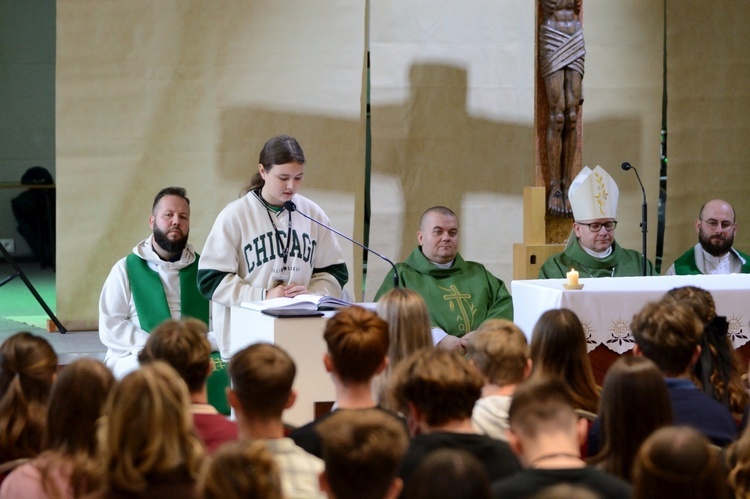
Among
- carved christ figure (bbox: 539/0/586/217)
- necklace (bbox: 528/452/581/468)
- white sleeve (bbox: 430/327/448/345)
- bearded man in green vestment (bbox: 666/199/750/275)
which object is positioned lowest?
white sleeve (bbox: 430/327/448/345)

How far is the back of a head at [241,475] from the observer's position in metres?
1.81

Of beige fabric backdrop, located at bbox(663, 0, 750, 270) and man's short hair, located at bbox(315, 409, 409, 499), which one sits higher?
beige fabric backdrop, located at bbox(663, 0, 750, 270)

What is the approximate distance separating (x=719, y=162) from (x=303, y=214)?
4.37m

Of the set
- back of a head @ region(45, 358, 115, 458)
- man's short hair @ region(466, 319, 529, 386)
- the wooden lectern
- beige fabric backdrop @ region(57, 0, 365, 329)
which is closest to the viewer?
back of a head @ region(45, 358, 115, 458)

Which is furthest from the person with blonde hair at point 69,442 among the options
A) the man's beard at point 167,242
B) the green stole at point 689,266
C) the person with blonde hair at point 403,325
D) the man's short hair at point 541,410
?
the green stole at point 689,266

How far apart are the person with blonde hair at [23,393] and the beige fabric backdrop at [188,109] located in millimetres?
4299

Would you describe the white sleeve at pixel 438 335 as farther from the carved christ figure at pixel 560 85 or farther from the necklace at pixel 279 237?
the carved christ figure at pixel 560 85

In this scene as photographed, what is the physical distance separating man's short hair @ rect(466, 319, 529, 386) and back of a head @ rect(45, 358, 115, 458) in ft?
3.82

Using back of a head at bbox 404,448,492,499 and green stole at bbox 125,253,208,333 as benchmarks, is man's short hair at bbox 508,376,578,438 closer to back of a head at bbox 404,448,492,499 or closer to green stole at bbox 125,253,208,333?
back of a head at bbox 404,448,492,499

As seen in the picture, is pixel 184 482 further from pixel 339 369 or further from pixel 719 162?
pixel 719 162

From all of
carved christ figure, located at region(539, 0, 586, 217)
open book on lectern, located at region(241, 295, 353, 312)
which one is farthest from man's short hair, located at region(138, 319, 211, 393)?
carved christ figure, located at region(539, 0, 586, 217)

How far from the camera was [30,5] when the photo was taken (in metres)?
11.1

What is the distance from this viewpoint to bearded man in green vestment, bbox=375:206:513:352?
20.0 ft

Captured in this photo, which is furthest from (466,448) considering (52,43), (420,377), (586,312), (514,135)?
(52,43)
